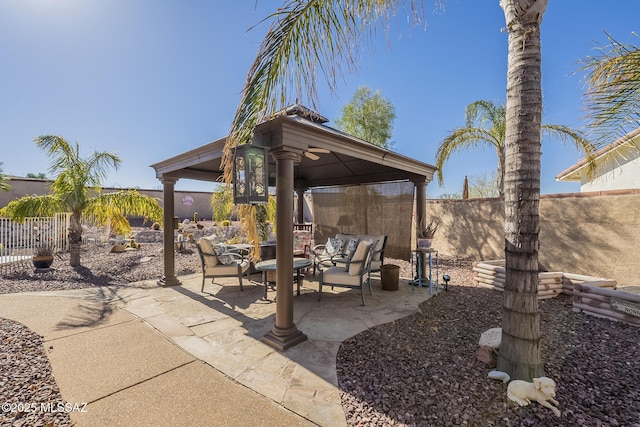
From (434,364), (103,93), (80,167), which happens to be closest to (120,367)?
(434,364)

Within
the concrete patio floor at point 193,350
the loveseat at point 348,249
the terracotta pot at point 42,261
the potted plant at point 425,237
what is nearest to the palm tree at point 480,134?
the potted plant at point 425,237

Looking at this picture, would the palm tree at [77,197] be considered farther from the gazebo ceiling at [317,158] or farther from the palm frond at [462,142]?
the palm frond at [462,142]

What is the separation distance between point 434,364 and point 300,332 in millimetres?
1495

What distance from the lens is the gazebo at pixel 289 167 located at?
3080 millimetres

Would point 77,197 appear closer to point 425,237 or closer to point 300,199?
point 300,199

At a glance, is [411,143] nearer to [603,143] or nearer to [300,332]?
[603,143]

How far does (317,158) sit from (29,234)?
1010 cm

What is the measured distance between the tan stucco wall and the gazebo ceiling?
3.08 meters

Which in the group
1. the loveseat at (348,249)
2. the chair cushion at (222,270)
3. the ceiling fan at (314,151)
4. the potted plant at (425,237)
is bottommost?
the chair cushion at (222,270)

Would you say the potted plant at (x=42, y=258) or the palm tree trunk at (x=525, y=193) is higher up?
the palm tree trunk at (x=525, y=193)

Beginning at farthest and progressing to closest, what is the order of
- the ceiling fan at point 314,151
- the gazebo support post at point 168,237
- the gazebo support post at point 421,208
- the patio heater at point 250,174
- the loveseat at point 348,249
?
the loveseat at point 348,249 → the gazebo support post at point 421,208 → the gazebo support post at point 168,237 → the ceiling fan at point 314,151 → the patio heater at point 250,174

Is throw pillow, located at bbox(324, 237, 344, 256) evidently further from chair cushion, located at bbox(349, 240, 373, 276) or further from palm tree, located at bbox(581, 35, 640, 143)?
palm tree, located at bbox(581, 35, 640, 143)

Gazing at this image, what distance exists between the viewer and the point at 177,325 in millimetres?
3555

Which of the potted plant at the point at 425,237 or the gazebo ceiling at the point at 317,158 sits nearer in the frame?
the gazebo ceiling at the point at 317,158
